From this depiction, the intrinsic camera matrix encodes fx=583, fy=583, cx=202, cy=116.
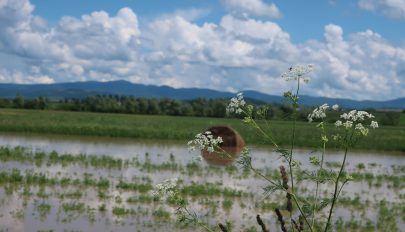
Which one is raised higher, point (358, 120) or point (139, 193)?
point (358, 120)

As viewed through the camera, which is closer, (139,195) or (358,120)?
(358,120)

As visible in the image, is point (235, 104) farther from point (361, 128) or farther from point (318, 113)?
point (361, 128)

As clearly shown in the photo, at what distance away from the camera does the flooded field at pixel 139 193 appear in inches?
471

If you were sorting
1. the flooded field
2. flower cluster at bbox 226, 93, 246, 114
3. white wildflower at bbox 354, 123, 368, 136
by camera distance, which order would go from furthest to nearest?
1. the flooded field
2. flower cluster at bbox 226, 93, 246, 114
3. white wildflower at bbox 354, 123, 368, 136

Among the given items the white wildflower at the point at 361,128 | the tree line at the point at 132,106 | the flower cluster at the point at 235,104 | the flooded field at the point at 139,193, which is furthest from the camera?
the tree line at the point at 132,106

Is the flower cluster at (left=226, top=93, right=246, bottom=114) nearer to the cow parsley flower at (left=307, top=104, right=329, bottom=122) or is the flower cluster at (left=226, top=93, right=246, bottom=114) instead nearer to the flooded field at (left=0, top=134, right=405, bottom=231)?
the cow parsley flower at (left=307, top=104, right=329, bottom=122)

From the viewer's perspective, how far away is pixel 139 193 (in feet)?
50.4

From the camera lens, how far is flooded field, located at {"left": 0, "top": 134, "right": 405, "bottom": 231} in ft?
39.3

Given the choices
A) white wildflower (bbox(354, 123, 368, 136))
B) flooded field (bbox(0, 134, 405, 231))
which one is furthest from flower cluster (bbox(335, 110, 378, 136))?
flooded field (bbox(0, 134, 405, 231))

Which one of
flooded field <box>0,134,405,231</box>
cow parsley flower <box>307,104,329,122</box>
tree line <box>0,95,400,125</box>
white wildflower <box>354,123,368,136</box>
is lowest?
flooded field <box>0,134,405,231</box>

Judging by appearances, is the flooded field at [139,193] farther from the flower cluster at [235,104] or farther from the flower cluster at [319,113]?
the flower cluster at [319,113]

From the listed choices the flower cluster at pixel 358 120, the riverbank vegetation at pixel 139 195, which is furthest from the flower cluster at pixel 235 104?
the riverbank vegetation at pixel 139 195

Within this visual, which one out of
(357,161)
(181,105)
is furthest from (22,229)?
(181,105)

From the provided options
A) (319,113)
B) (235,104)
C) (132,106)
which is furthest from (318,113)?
(132,106)
